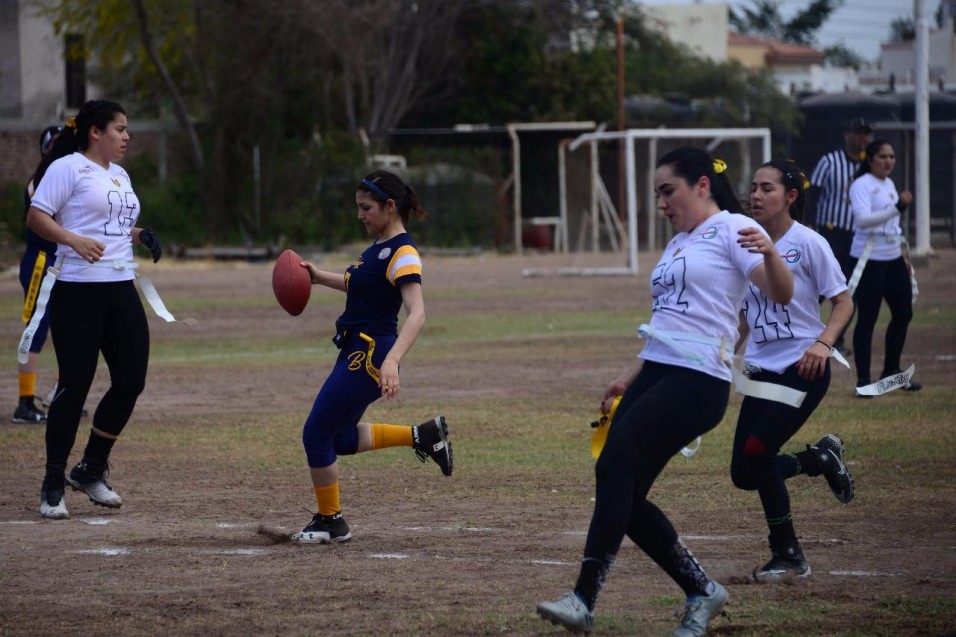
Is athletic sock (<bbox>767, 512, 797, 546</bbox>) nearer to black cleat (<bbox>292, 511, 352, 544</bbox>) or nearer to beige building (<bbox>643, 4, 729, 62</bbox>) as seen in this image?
black cleat (<bbox>292, 511, 352, 544</bbox>)

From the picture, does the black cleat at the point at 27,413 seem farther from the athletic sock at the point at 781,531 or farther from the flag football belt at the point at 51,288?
the athletic sock at the point at 781,531

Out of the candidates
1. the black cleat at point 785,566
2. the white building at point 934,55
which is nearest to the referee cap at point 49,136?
the black cleat at point 785,566

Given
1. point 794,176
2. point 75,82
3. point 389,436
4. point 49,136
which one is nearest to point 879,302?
point 794,176

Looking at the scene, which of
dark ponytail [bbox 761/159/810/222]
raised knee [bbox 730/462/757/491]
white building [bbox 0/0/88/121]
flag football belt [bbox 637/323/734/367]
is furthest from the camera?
white building [bbox 0/0/88/121]

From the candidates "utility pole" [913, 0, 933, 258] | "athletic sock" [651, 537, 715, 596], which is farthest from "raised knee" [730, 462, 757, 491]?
"utility pole" [913, 0, 933, 258]

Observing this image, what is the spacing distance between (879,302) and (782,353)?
5.92 m

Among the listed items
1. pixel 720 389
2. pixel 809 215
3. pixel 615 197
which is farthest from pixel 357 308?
pixel 615 197

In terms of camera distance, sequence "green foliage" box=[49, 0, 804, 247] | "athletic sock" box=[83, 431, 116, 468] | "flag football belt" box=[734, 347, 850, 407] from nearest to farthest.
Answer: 1. "flag football belt" box=[734, 347, 850, 407]
2. "athletic sock" box=[83, 431, 116, 468]
3. "green foliage" box=[49, 0, 804, 247]

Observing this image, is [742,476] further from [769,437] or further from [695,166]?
[695,166]

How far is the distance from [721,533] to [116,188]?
3.81 metres

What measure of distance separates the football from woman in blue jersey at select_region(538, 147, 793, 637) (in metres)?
2.27

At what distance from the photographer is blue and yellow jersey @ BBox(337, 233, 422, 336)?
6.97 m

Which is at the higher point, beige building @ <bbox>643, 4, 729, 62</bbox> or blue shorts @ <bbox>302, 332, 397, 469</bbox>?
beige building @ <bbox>643, 4, 729, 62</bbox>

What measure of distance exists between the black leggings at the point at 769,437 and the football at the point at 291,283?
233 centimetres
